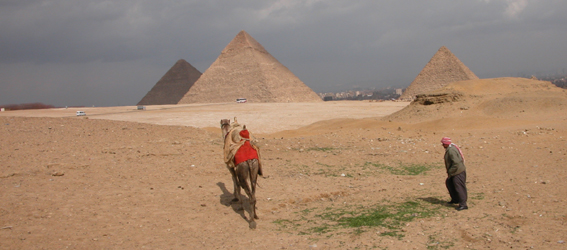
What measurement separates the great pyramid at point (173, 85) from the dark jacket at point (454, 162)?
97680mm

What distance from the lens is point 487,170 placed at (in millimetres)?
8320

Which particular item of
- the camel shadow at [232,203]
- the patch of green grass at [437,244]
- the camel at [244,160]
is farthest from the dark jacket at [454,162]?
the camel shadow at [232,203]

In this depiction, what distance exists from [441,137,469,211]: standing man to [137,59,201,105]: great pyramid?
97.7 metres

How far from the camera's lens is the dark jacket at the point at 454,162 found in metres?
6.00

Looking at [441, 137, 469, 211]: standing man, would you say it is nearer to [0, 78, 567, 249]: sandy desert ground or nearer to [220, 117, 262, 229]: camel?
[0, 78, 567, 249]: sandy desert ground

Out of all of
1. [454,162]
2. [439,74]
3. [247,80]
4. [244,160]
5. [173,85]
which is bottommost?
[454,162]

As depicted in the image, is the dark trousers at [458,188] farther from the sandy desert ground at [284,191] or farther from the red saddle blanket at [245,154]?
the red saddle blanket at [245,154]

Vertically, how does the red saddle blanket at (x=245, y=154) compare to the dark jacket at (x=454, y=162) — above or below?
above

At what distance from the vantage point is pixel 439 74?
6347cm

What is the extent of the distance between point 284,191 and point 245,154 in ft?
5.95

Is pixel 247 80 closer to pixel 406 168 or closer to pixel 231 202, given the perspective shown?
pixel 406 168

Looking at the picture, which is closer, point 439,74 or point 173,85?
point 439,74

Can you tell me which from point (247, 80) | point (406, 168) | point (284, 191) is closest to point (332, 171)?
point (406, 168)

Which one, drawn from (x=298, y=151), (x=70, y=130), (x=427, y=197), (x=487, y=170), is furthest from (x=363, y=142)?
(x=70, y=130)
